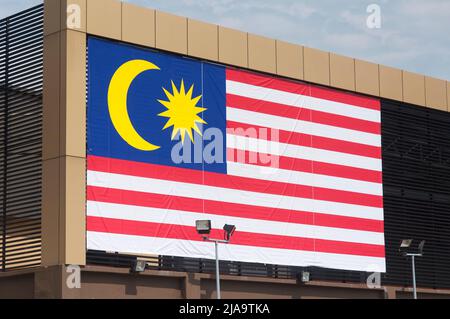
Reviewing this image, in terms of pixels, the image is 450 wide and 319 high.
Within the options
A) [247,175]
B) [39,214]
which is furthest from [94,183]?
[247,175]

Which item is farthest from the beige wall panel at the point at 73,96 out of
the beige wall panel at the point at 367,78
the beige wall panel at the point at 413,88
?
the beige wall panel at the point at 413,88

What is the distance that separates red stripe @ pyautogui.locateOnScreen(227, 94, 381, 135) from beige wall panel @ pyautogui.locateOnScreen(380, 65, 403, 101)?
1.55 metres

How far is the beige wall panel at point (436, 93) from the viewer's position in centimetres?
4416

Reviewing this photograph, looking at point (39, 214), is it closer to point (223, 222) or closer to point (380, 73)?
point (223, 222)

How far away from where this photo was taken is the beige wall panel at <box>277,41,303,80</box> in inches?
1506

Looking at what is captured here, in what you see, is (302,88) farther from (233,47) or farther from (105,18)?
(105,18)

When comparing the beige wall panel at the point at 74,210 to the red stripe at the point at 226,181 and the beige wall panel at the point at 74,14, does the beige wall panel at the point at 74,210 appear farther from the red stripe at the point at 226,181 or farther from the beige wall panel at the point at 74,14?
the beige wall panel at the point at 74,14

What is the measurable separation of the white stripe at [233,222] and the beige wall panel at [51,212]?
1071 mm

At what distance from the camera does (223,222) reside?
35.3m

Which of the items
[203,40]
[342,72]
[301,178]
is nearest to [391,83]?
[342,72]

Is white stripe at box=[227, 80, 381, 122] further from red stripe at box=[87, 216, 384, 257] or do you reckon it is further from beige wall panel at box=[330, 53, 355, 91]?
red stripe at box=[87, 216, 384, 257]

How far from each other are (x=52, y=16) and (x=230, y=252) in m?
10.2

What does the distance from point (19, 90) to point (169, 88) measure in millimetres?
5083

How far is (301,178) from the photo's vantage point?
3803 centimetres
